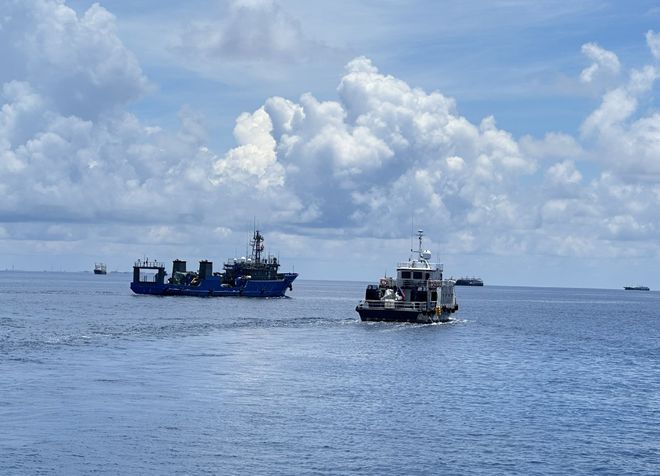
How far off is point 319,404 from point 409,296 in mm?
66302

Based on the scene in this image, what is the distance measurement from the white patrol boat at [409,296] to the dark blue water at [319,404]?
524 inches

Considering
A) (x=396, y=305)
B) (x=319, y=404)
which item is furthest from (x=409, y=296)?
(x=319, y=404)

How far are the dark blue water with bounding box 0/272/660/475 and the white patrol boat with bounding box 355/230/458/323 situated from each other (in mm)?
13307

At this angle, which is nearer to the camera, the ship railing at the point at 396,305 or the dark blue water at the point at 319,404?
the dark blue water at the point at 319,404

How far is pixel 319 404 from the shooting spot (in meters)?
55.1

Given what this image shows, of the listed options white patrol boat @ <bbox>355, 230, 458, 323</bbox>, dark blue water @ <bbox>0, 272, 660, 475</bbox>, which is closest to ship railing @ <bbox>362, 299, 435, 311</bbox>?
white patrol boat @ <bbox>355, 230, 458, 323</bbox>

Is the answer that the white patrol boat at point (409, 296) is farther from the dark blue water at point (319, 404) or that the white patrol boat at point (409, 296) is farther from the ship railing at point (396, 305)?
the dark blue water at point (319, 404)

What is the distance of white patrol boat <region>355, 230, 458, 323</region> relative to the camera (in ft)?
383

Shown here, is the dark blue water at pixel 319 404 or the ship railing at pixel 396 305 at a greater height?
the ship railing at pixel 396 305

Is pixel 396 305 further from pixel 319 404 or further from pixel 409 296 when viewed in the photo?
pixel 319 404

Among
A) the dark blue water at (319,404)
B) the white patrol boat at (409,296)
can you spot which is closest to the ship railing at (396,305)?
the white patrol boat at (409,296)

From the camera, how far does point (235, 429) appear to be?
47.1m

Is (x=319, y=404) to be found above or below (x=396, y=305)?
below

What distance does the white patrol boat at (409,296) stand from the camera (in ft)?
383
